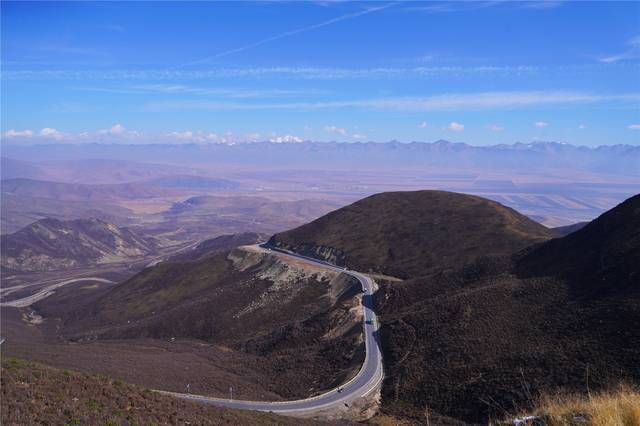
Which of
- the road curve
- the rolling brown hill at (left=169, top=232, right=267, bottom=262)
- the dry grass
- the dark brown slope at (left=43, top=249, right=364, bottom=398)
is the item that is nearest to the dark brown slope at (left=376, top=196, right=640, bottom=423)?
the road curve

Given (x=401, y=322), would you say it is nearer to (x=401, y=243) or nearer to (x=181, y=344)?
(x=181, y=344)

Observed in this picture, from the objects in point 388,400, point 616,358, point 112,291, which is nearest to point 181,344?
point 388,400

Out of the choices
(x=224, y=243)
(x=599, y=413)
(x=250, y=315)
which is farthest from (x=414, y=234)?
(x=224, y=243)

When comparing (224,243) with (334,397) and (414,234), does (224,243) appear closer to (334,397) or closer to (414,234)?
(414,234)

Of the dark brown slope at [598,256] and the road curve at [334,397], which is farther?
the dark brown slope at [598,256]

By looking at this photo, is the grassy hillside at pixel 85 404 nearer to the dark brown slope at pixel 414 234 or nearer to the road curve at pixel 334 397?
the road curve at pixel 334 397

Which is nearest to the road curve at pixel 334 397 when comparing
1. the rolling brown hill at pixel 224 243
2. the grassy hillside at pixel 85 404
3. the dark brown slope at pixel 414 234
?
the grassy hillside at pixel 85 404
